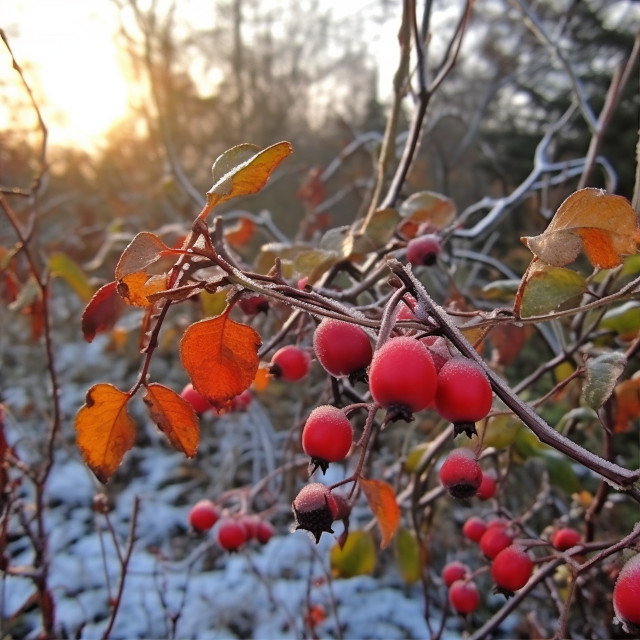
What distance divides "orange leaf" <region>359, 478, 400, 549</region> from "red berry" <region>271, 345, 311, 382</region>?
0.59 ft

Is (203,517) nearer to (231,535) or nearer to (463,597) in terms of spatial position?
(231,535)

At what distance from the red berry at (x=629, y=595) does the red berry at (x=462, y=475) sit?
5.5 inches

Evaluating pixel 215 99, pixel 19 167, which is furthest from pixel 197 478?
pixel 215 99

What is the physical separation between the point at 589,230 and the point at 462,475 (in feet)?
0.87

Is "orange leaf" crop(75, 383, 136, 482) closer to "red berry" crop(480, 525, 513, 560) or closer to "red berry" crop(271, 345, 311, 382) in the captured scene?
"red berry" crop(271, 345, 311, 382)

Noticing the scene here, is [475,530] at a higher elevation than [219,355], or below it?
below

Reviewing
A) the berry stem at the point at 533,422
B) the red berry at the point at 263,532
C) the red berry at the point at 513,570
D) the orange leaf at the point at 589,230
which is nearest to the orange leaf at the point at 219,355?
the berry stem at the point at 533,422

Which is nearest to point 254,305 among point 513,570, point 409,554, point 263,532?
point 513,570

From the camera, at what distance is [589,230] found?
1.65 ft

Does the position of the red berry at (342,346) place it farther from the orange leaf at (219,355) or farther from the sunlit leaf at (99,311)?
the sunlit leaf at (99,311)

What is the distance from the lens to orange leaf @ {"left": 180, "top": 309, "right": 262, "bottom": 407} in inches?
19.7

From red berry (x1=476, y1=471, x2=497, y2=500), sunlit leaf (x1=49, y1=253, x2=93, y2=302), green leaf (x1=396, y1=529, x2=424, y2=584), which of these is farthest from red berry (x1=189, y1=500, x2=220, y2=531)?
sunlit leaf (x1=49, y1=253, x2=93, y2=302)

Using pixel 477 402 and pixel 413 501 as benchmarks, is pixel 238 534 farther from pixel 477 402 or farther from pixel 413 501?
pixel 477 402

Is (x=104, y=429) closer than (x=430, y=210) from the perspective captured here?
Yes
